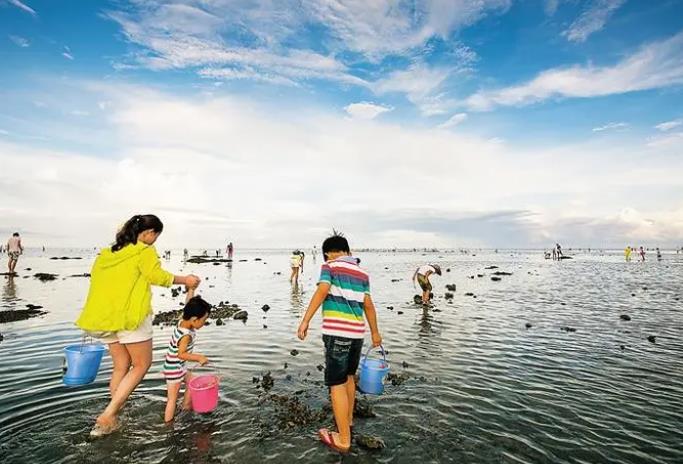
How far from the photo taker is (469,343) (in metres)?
12.0

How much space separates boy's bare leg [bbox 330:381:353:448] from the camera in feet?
18.3

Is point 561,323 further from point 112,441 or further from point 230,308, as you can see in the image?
point 112,441

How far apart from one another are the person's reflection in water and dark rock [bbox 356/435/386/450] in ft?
65.9

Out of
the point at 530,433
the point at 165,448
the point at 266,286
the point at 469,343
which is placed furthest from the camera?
the point at 266,286

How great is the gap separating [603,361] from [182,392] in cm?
1032

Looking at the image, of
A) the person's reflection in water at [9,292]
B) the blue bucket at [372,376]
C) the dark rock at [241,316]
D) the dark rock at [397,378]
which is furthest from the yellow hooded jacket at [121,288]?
the person's reflection in water at [9,292]

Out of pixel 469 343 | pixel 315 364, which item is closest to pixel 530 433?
pixel 315 364

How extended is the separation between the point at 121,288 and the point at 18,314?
13.4m

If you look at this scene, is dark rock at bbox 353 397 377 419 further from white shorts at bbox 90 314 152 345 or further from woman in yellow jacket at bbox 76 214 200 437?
white shorts at bbox 90 314 152 345

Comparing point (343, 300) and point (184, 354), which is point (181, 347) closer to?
point (184, 354)

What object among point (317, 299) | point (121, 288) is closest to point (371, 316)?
point (317, 299)

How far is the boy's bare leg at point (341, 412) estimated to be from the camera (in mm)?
5590

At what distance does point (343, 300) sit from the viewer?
563 centimetres

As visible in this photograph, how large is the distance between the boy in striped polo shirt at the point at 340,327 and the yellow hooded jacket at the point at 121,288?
7.68 ft
